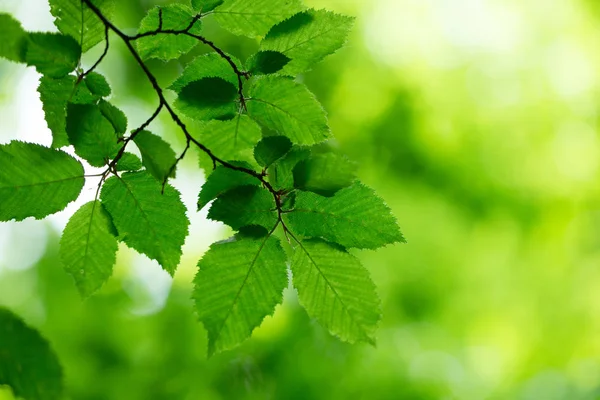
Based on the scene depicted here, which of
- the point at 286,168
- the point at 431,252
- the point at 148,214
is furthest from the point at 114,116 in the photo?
the point at 431,252

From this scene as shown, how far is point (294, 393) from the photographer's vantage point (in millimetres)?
4676

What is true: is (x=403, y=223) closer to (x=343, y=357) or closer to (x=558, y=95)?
(x=343, y=357)

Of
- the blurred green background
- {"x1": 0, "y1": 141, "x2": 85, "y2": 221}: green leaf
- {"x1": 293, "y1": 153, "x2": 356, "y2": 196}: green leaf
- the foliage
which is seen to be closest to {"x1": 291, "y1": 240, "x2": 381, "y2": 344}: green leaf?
the foliage

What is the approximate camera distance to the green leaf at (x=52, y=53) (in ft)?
2.23

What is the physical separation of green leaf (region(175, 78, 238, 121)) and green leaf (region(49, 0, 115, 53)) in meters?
0.16

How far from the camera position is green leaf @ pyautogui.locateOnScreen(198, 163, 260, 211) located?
734mm

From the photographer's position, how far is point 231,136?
2.76 feet

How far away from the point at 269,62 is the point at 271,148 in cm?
13

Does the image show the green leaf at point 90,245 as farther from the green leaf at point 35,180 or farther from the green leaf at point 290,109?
the green leaf at point 290,109

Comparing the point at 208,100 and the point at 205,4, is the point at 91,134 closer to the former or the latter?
the point at 208,100

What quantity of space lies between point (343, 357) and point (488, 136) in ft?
9.82

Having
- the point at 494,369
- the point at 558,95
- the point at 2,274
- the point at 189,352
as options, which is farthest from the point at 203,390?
the point at 558,95

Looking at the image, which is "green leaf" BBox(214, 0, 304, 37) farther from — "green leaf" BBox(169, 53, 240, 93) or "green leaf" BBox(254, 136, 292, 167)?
"green leaf" BBox(254, 136, 292, 167)

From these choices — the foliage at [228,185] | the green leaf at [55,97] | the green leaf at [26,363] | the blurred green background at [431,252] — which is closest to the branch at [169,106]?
the foliage at [228,185]
